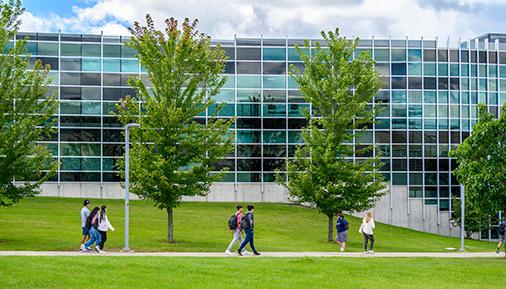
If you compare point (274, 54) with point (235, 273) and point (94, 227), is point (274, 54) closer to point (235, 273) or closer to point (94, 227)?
point (94, 227)

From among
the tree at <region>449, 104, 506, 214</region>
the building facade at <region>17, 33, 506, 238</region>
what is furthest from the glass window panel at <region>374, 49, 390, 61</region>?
the tree at <region>449, 104, 506, 214</region>

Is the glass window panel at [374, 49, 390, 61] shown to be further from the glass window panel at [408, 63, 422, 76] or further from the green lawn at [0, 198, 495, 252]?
the green lawn at [0, 198, 495, 252]

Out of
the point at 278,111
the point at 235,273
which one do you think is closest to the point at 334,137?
the point at 235,273

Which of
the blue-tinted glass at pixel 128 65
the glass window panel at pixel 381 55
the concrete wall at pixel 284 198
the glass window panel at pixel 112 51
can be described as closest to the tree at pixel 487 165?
the concrete wall at pixel 284 198

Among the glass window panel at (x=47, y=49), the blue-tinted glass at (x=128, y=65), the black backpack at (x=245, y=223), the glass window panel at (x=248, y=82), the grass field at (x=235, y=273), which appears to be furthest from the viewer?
the glass window panel at (x=248, y=82)

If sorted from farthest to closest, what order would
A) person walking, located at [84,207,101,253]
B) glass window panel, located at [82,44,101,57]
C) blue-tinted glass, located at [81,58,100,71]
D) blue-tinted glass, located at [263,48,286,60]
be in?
blue-tinted glass, located at [263,48,286,60] → glass window panel, located at [82,44,101,57] → blue-tinted glass, located at [81,58,100,71] → person walking, located at [84,207,101,253]

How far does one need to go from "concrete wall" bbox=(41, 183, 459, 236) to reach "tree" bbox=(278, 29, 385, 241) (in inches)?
990

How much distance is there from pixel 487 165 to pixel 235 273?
11.2 m

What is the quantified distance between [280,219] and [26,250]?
24.9 metres

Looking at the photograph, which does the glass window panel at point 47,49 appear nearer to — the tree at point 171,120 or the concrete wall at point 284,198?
the concrete wall at point 284,198

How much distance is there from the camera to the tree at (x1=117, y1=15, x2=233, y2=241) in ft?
105

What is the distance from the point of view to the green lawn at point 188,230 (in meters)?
32.6

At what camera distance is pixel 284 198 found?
63.6 meters

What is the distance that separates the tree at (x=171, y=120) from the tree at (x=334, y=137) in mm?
5606
